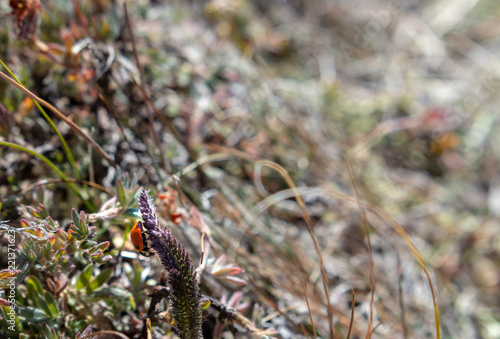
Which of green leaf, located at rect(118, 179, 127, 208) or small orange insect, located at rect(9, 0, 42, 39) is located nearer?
green leaf, located at rect(118, 179, 127, 208)

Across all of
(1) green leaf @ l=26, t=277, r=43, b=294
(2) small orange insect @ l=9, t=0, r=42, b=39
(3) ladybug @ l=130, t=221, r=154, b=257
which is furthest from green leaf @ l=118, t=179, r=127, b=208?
(2) small orange insect @ l=9, t=0, r=42, b=39

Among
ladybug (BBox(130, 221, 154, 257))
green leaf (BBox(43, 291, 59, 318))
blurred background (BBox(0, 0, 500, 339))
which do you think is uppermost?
blurred background (BBox(0, 0, 500, 339))

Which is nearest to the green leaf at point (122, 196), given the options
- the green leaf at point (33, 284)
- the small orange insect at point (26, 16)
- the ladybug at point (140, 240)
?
the ladybug at point (140, 240)

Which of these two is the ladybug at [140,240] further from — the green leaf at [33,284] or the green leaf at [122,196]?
the green leaf at [33,284]

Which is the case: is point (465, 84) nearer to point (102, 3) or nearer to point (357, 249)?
point (357, 249)

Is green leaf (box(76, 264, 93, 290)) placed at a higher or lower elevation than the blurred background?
lower

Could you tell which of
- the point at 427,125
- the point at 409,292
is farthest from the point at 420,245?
the point at 427,125

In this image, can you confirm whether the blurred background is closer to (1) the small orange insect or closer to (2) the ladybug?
(1) the small orange insect
